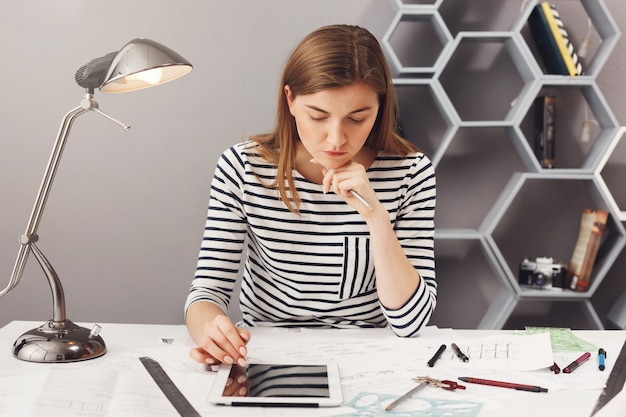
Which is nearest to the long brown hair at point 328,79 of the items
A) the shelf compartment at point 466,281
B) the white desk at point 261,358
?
the white desk at point 261,358

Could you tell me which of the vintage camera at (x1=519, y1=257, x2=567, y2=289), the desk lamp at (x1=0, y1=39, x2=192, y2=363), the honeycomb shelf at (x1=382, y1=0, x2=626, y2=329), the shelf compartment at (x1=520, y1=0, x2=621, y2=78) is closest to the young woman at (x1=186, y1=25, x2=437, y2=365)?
the desk lamp at (x1=0, y1=39, x2=192, y2=363)

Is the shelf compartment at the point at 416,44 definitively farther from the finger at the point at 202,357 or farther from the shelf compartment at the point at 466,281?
the finger at the point at 202,357

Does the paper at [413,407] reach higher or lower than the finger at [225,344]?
higher

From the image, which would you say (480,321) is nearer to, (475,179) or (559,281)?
(559,281)

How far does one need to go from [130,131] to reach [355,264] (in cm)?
131

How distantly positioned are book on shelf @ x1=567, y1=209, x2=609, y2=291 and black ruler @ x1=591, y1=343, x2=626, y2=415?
1228 mm

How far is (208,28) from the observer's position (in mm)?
2453

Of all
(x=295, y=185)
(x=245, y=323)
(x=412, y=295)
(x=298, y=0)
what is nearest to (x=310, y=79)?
(x=295, y=185)

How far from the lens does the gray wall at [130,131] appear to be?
7.97 feet

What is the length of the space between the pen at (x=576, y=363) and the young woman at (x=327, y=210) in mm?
304

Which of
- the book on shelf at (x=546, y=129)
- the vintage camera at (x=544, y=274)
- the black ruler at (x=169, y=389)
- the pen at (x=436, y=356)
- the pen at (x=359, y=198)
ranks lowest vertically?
the black ruler at (x=169, y=389)

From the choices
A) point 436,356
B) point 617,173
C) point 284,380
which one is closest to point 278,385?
point 284,380

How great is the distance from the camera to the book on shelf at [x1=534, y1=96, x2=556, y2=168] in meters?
2.42

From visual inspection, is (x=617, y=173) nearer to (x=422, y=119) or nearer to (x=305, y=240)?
(x=422, y=119)
